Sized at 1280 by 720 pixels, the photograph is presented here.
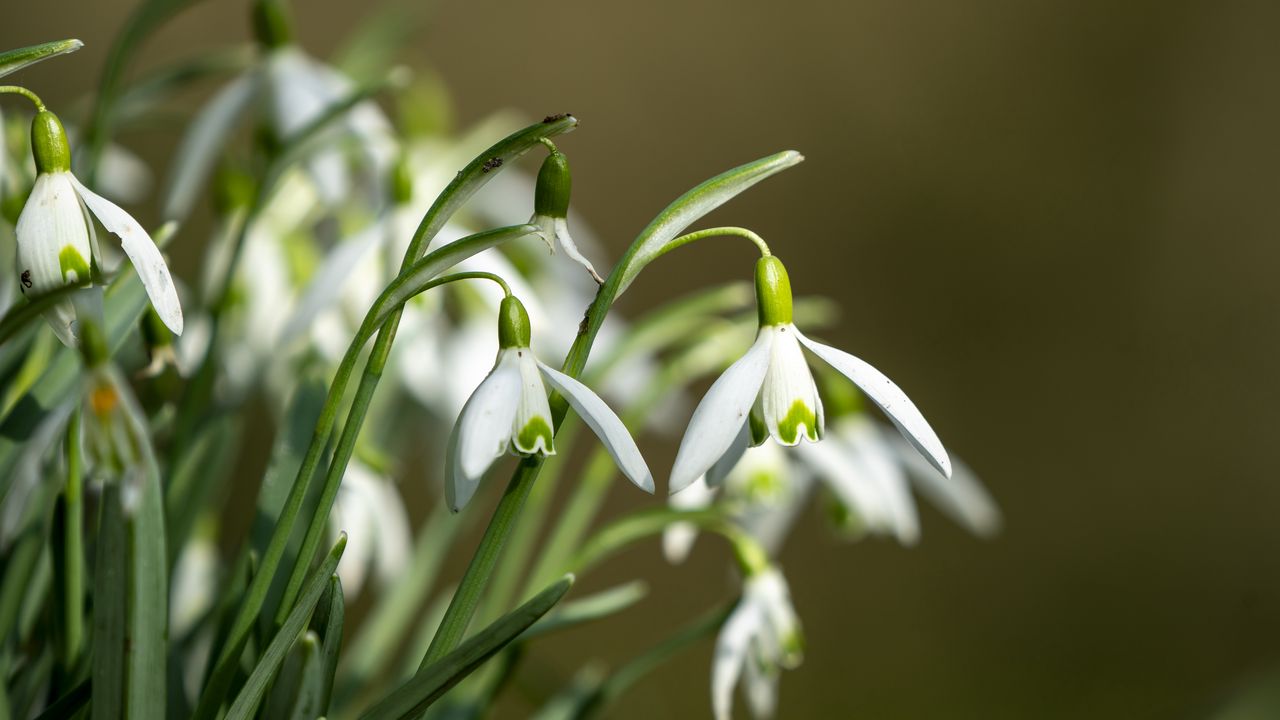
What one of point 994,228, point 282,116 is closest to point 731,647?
point 282,116

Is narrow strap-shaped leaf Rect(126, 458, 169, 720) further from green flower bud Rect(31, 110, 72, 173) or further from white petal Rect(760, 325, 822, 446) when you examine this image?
white petal Rect(760, 325, 822, 446)

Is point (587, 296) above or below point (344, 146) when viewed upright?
below

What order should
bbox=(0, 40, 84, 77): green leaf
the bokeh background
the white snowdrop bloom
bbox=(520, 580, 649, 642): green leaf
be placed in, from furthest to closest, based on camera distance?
the bokeh background, the white snowdrop bloom, bbox=(520, 580, 649, 642): green leaf, bbox=(0, 40, 84, 77): green leaf

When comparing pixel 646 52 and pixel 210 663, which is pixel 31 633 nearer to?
pixel 210 663

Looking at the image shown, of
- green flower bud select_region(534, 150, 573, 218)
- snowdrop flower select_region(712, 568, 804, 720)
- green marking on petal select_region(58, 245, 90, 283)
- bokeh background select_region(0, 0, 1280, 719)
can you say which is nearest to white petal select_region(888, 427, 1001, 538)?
snowdrop flower select_region(712, 568, 804, 720)

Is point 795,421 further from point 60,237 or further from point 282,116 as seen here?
point 282,116

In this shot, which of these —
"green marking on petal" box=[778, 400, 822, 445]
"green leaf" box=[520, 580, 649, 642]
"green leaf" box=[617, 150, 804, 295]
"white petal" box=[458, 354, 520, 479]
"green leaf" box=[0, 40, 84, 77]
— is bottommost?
"green leaf" box=[520, 580, 649, 642]

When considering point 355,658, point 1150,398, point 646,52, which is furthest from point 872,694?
point 355,658
